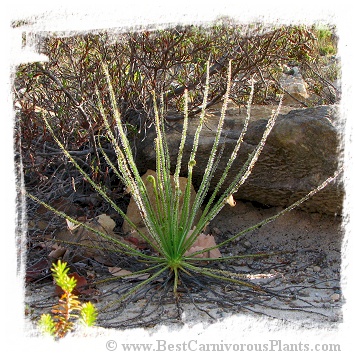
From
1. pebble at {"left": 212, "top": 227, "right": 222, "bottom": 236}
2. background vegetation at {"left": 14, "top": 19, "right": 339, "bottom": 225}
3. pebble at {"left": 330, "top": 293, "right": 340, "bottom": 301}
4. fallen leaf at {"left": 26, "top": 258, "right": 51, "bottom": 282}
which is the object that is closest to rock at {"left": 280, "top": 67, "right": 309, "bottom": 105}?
background vegetation at {"left": 14, "top": 19, "right": 339, "bottom": 225}

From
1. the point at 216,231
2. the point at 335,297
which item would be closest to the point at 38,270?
the point at 216,231

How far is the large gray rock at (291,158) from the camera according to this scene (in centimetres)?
272

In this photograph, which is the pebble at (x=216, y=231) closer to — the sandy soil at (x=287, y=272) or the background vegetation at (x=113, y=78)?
the sandy soil at (x=287, y=272)

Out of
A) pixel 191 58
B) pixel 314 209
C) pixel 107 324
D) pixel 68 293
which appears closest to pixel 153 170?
pixel 191 58

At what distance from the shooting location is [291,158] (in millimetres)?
2811

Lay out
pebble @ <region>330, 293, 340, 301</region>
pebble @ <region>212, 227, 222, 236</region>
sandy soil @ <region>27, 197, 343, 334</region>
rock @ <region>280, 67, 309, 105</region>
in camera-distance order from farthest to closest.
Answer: rock @ <region>280, 67, 309, 105</region> < pebble @ <region>212, 227, 222, 236</region> < pebble @ <region>330, 293, 340, 301</region> < sandy soil @ <region>27, 197, 343, 334</region>

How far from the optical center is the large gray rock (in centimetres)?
272

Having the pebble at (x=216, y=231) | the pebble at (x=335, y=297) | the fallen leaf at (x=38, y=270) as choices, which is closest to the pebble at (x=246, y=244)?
the pebble at (x=216, y=231)

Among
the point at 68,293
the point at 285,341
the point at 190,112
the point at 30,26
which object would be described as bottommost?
the point at 285,341

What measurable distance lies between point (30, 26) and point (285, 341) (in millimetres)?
1963

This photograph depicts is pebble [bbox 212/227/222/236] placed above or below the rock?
below

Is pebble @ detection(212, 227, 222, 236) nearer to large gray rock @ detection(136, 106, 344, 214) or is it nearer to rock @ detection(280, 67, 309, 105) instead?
large gray rock @ detection(136, 106, 344, 214)

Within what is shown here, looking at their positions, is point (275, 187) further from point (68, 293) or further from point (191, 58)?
point (68, 293)

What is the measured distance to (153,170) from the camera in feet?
10.6
